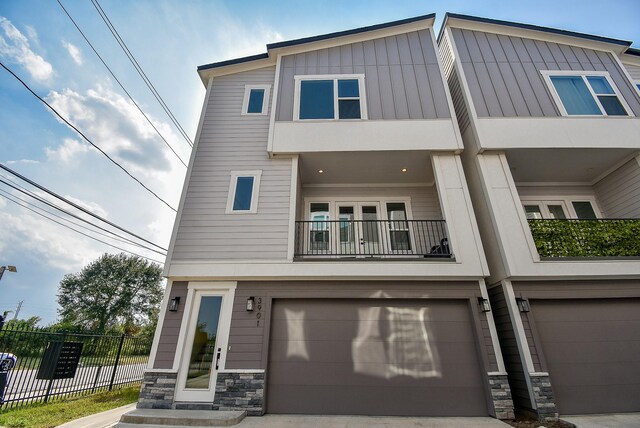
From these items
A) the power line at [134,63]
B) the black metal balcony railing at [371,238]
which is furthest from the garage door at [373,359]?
the power line at [134,63]

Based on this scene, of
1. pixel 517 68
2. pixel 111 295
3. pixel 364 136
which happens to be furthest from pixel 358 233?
pixel 111 295

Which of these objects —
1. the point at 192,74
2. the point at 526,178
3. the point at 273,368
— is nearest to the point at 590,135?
the point at 526,178

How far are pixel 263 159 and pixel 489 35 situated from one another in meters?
7.77

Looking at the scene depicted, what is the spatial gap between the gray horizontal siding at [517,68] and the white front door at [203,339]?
7.47 meters

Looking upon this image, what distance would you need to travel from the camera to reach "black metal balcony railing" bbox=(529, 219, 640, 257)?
550 cm

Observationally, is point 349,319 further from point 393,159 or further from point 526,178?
point 526,178

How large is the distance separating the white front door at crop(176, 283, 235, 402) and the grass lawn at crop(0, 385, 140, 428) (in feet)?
6.15

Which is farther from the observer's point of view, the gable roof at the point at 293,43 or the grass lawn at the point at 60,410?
the gable roof at the point at 293,43

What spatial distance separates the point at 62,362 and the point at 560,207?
13121mm

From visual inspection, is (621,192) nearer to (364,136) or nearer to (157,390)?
(364,136)

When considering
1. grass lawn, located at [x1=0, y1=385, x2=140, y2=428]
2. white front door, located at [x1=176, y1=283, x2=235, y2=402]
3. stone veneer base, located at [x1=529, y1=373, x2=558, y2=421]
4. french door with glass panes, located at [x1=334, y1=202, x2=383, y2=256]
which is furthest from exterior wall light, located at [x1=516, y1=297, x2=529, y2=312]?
grass lawn, located at [x1=0, y1=385, x2=140, y2=428]

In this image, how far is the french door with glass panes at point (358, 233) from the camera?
655cm

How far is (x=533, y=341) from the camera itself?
185 inches

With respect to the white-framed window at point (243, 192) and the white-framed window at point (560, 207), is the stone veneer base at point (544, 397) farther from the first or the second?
the white-framed window at point (243, 192)
